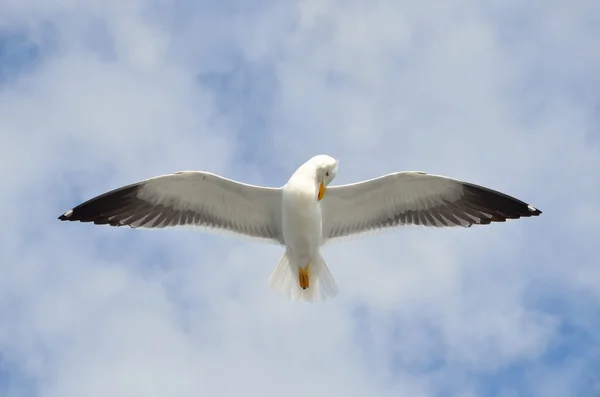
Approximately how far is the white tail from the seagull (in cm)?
1

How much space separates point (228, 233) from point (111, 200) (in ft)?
5.21

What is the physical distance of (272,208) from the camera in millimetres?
10289

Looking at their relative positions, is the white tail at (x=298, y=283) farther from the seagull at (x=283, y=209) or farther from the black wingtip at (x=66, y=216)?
the black wingtip at (x=66, y=216)

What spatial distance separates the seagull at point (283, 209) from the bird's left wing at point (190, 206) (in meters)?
0.01

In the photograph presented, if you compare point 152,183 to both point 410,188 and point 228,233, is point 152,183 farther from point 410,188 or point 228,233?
point 410,188

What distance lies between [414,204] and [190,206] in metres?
2.92

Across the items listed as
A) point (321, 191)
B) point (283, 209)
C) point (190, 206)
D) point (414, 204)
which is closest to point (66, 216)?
point (190, 206)

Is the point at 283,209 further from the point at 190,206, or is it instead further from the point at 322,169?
the point at 190,206

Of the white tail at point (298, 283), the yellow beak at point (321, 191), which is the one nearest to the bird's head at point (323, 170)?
the yellow beak at point (321, 191)

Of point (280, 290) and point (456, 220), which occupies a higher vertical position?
point (456, 220)

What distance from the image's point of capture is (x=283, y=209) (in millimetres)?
9609

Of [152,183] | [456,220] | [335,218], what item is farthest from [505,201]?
[152,183]

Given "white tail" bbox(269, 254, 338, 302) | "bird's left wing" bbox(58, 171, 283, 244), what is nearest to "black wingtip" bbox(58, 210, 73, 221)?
"bird's left wing" bbox(58, 171, 283, 244)

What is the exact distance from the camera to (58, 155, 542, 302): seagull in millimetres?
9945
